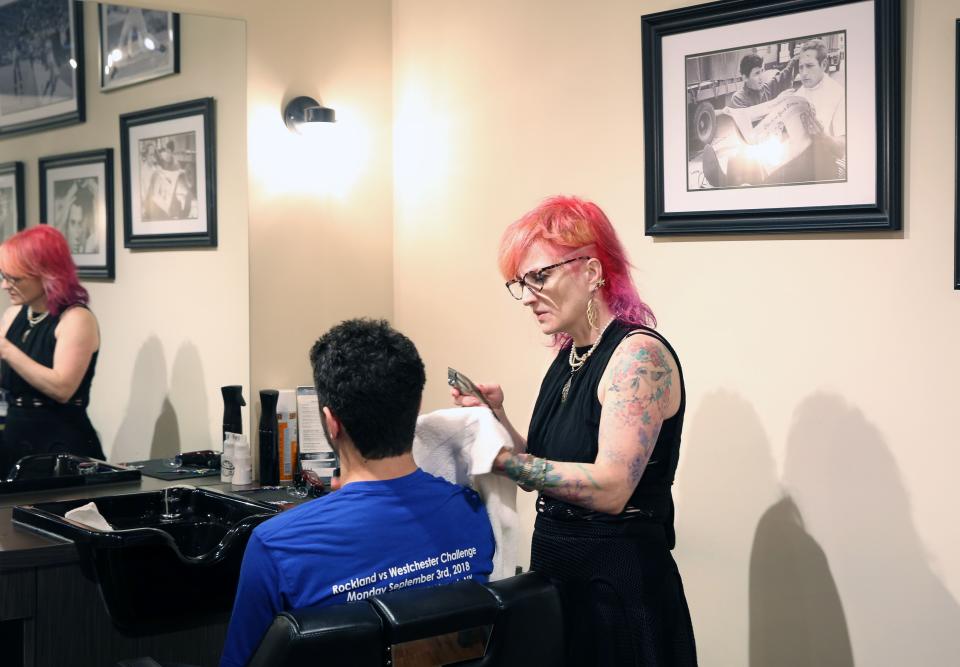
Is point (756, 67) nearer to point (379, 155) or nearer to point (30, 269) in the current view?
point (379, 155)

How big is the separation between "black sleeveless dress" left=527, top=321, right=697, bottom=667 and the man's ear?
0.53m

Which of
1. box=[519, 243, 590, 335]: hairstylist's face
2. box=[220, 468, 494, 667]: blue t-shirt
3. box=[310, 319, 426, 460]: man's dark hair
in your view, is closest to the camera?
box=[220, 468, 494, 667]: blue t-shirt

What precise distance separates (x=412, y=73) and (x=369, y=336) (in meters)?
1.85

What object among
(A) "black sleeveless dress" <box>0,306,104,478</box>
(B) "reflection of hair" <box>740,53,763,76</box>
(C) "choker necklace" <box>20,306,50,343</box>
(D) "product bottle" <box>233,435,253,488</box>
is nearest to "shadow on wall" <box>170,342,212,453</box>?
(D) "product bottle" <box>233,435,253,488</box>

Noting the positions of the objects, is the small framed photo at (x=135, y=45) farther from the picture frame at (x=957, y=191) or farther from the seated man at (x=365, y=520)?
the picture frame at (x=957, y=191)

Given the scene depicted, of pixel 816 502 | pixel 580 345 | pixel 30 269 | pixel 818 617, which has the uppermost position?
pixel 30 269

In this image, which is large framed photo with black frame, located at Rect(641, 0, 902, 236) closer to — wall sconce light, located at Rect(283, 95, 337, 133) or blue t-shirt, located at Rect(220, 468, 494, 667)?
wall sconce light, located at Rect(283, 95, 337, 133)

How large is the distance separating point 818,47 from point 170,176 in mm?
1679

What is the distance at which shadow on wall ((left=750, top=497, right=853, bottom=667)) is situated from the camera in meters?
2.32

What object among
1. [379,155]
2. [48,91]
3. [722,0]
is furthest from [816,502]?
[48,91]

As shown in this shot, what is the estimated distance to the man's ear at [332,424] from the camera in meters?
1.63

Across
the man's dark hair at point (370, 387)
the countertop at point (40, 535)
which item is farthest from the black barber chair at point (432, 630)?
the countertop at point (40, 535)

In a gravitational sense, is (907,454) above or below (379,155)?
below

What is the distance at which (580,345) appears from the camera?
2.09m
